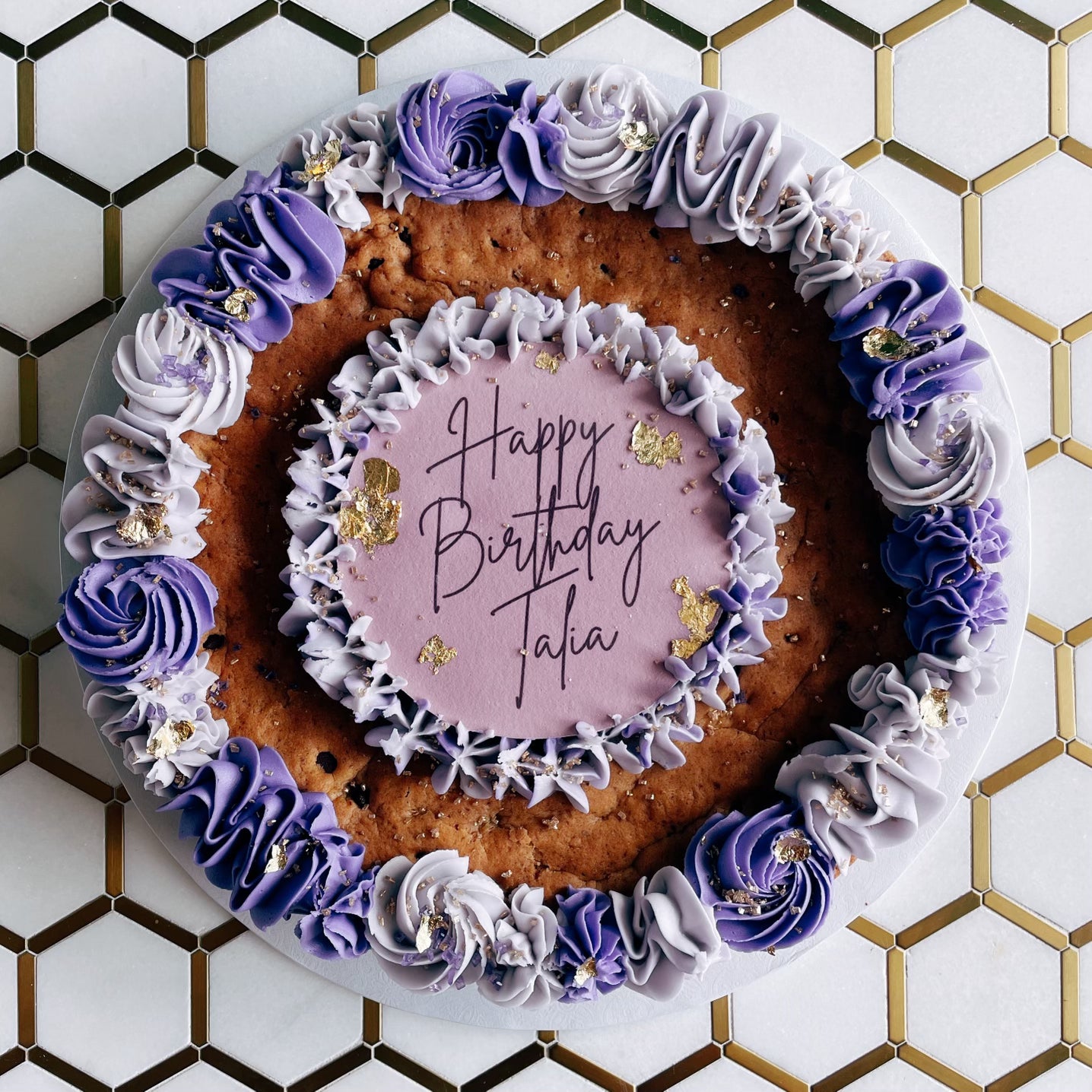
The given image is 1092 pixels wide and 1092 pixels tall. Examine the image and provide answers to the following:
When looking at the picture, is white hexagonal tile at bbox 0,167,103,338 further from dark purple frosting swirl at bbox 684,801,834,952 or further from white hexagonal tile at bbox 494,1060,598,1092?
white hexagonal tile at bbox 494,1060,598,1092

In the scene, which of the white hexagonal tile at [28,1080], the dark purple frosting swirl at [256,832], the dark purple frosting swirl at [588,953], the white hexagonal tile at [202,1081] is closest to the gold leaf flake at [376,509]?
the dark purple frosting swirl at [256,832]

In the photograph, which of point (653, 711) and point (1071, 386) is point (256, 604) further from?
point (1071, 386)

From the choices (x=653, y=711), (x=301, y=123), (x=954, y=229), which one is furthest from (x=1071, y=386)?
(x=301, y=123)

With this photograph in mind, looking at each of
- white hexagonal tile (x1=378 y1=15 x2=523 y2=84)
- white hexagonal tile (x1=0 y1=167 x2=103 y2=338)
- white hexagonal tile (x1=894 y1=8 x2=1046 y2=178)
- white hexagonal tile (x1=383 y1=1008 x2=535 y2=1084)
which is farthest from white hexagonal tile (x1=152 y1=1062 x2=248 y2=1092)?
white hexagonal tile (x1=894 y1=8 x2=1046 y2=178)

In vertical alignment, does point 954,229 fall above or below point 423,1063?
above

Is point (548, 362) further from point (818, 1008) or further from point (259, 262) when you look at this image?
point (818, 1008)

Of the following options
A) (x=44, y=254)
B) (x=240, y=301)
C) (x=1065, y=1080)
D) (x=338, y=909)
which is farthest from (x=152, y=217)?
(x=1065, y=1080)
